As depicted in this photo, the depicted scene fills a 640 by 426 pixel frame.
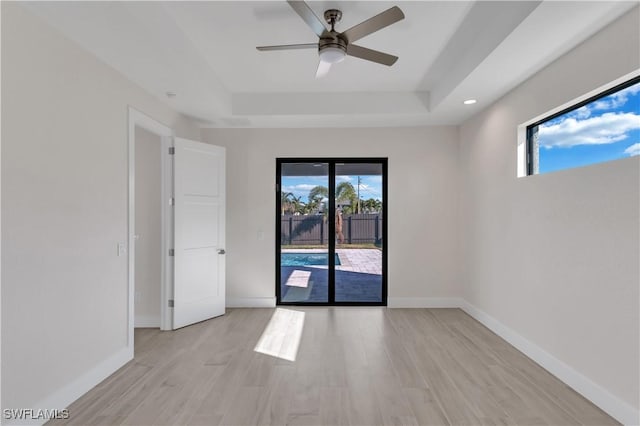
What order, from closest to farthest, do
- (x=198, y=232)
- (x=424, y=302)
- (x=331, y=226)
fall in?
1. (x=198, y=232)
2. (x=424, y=302)
3. (x=331, y=226)

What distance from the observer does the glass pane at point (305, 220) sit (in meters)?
4.84

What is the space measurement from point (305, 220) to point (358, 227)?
31.1 inches

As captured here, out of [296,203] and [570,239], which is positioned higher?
[296,203]

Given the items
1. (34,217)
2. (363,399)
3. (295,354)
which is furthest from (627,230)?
(34,217)

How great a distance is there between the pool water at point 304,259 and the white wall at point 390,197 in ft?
0.70

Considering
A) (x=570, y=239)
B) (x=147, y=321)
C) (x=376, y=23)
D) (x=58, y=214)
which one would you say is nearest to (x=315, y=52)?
(x=376, y=23)

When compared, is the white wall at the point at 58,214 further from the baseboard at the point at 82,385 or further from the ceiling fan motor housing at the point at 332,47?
the ceiling fan motor housing at the point at 332,47

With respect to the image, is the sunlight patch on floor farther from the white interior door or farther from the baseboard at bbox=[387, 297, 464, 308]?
the baseboard at bbox=[387, 297, 464, 308]

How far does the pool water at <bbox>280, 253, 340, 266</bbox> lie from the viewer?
15.9 ft

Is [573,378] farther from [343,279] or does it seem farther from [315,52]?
[315,52]

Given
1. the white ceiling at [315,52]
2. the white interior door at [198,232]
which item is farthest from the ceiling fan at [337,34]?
the white interior door at [198,232]

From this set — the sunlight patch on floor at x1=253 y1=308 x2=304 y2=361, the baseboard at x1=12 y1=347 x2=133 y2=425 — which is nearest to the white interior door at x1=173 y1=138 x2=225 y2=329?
the sunlight patch on floor at x1=253 y1=308 x2=304 y2=361

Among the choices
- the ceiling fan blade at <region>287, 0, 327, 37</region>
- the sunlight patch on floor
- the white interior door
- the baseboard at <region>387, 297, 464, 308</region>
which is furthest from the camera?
the baseboard at <region>387, 297, 464, 308</region>

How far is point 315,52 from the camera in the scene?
10.1 ft
